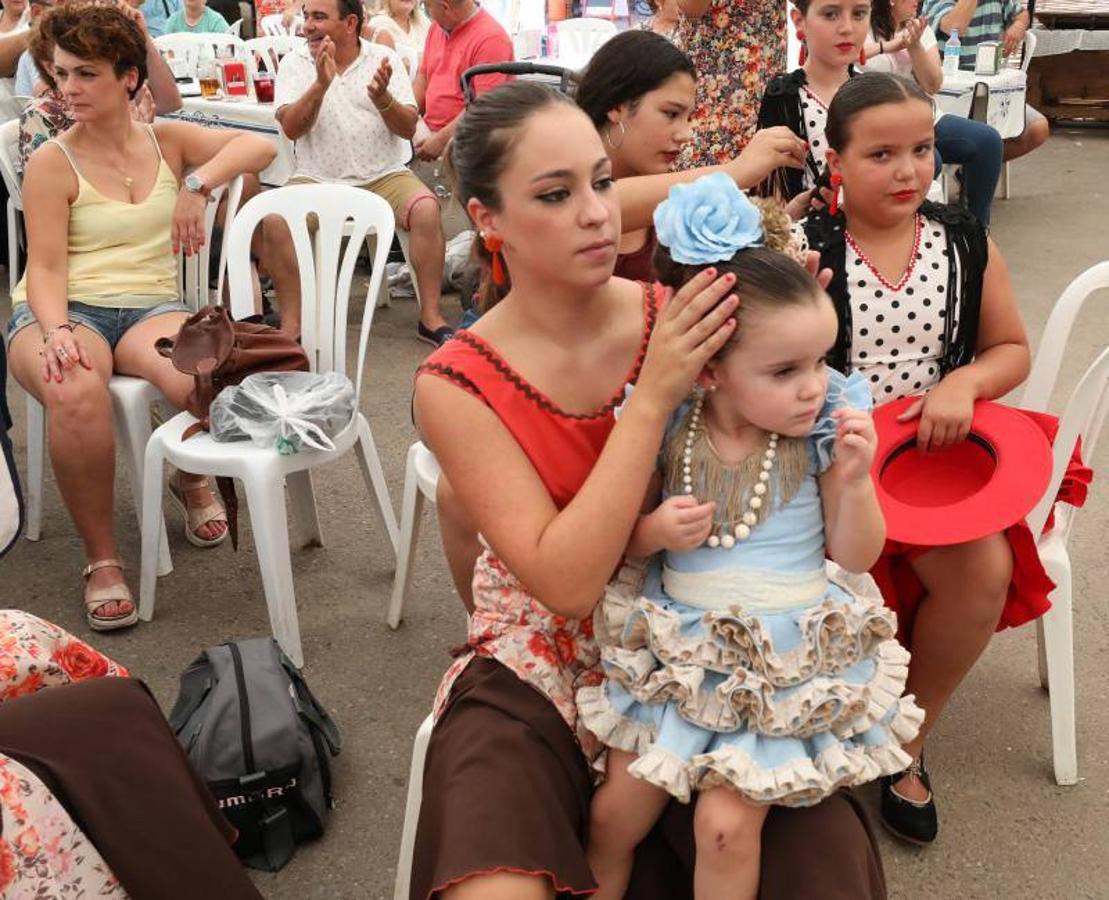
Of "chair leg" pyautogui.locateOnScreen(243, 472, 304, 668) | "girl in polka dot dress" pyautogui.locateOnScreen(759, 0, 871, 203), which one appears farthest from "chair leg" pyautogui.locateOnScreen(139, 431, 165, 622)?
"girl in polka dot dress" pyautogui.locateOnScreen(759, 0, 871, 203)

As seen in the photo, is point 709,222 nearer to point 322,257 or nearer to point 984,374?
point 984,374

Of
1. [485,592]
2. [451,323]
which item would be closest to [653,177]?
[485,592]

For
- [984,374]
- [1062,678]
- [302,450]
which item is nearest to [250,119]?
[302,450]

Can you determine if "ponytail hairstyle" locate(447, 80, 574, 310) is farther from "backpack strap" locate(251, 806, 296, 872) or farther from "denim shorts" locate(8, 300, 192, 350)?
"denim shorts" locate(8, 300, 192, 350)

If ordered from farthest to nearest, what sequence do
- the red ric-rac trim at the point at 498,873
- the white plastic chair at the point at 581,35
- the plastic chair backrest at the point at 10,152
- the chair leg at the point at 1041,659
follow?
the white plastic chair at the point at 581,35, the plastic chair backrest at the point at 10,152, the chair leg at the point at 1041,659, the red ric-rac trim at the point at 498,873

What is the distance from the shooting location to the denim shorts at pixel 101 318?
2793 millimetres

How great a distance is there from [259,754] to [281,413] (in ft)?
2.63

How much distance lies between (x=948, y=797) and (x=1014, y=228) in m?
4.57

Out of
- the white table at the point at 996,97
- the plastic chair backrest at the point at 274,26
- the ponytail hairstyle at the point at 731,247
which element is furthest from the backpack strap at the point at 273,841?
the plastic chair backrest at the point at 274,26

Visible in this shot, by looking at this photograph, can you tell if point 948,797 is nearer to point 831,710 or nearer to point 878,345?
point 878,345

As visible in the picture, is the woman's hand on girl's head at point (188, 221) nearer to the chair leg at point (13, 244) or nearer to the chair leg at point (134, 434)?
the chair leg at point (134, 434)

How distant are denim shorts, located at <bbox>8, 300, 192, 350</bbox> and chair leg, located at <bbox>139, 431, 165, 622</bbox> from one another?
1.11ft

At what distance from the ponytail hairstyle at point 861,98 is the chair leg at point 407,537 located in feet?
3.53

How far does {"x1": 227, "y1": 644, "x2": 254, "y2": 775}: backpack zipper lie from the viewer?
6.44ft
